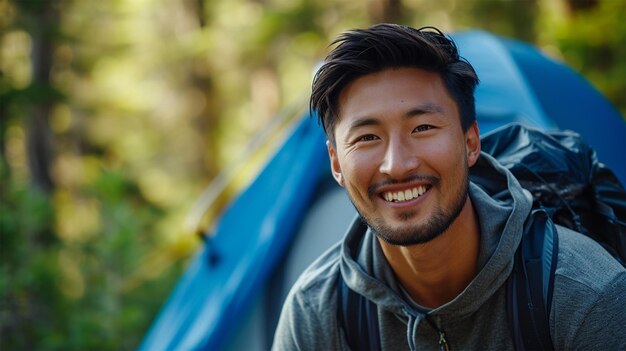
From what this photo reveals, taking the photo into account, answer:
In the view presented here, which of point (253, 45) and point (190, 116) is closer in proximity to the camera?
point (253, 45)

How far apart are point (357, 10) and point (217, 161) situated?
454 cm

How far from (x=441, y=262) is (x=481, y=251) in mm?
112

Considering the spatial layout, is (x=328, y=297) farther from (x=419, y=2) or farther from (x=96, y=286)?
(x=419, y=2)

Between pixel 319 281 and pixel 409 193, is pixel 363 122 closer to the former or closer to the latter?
pixel 409 193

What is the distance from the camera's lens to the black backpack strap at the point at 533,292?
181 cm

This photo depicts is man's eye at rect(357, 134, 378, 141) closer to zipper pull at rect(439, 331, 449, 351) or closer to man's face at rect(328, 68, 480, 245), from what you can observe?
man's face at rect(328, 68, 480, 245)

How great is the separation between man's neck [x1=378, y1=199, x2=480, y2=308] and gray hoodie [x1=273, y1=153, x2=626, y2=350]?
35 millimetres

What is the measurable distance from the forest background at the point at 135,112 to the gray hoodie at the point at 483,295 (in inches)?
72.5

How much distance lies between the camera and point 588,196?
7.32 feet

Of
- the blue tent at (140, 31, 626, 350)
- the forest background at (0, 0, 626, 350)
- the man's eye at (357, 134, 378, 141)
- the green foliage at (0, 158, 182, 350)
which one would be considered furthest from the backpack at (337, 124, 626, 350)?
the green foliage at (0, 158, 182, 350)

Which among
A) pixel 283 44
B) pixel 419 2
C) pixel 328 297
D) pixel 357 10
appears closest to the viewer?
pixel 328 297

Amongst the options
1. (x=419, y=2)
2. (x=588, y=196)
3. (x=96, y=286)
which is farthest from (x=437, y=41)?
(x=419, y=2)

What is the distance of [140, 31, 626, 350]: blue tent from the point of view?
3.32m

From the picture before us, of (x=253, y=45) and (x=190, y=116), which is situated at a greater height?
(x=253, y=45)
